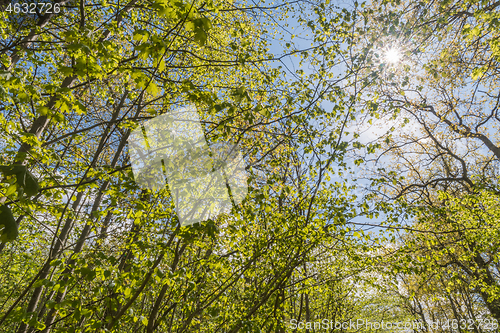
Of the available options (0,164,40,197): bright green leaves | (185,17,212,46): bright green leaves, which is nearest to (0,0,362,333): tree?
(185,17,212,46): bright green leaves

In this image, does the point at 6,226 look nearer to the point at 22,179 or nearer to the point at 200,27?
the point at 22,179

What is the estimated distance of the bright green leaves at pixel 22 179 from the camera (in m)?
1.23

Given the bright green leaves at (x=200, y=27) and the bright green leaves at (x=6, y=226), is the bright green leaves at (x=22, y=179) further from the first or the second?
the bright green leaves at (x=200, y=27)

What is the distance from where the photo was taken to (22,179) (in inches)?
49.3

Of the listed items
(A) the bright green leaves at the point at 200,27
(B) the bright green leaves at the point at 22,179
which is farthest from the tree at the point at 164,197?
(B) the bright green leaves at the point at 22,179

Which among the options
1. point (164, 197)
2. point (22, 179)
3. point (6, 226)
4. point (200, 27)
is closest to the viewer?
point (6, 226)

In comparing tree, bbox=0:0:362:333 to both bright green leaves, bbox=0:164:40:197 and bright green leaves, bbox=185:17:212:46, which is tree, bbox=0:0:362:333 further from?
bright green leaves, bbox=0:164:40:197

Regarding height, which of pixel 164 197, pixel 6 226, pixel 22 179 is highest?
pixel 164 197

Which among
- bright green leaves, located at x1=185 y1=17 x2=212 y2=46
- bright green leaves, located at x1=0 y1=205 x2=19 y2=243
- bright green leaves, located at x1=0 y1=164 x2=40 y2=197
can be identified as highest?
bright green leaves, located at x1=185 y1=17 x2=212 y2=46

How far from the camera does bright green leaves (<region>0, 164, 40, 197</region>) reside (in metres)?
1.23

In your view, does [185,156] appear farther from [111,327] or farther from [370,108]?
[370,108]

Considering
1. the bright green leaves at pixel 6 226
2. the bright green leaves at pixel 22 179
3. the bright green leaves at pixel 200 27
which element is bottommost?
the bright green leaves at pixel 6 226

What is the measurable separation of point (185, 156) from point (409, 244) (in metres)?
4.98

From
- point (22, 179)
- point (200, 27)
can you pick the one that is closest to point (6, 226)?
point (22, 179)
